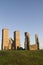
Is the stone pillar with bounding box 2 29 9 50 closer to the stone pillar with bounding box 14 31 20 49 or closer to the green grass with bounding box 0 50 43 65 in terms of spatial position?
the stone pillar with bounding box 14 31 20 49

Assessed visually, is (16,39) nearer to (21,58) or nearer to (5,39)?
(5,39)

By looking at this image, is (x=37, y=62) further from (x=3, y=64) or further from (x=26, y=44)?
(x=26, y=44)

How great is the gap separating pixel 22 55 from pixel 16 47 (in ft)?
40.3

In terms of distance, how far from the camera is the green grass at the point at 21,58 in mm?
22766

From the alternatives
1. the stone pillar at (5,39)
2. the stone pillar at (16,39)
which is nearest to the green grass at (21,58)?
the stone pillar at (5,39)

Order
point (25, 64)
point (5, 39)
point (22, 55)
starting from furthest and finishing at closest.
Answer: point (5, 39) → point (22, 55) → point (25, 64)

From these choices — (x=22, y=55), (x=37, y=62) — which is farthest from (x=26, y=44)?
(x=37, y=62)

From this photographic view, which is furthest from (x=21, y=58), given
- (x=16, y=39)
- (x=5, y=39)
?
(x=16, y=39)

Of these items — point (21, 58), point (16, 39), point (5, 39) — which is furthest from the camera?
point (16, 39)

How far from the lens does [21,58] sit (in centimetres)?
2422

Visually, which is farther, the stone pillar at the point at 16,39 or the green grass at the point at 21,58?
the stone pillar at the point at 16,39

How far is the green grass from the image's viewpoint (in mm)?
22766

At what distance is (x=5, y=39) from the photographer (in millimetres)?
37094

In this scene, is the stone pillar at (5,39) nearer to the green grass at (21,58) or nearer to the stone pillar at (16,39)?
the stone pillar at (16,39)
